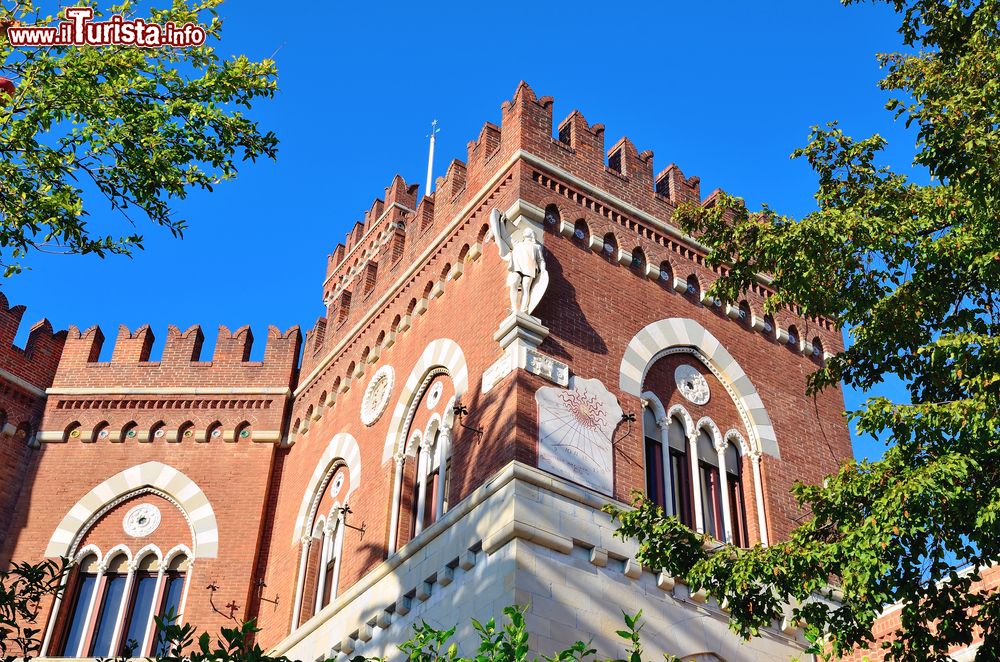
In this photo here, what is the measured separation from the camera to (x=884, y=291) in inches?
518

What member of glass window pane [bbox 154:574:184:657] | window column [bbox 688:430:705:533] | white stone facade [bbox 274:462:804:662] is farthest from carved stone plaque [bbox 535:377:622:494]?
glass window pane [bbox 154:574:184:657]

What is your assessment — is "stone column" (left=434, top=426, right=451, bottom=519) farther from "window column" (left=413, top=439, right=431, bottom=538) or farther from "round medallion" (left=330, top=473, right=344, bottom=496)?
"round medallion" (left=330, top=473, right=344, bottom=496)

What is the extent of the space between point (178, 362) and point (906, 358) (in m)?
15.6

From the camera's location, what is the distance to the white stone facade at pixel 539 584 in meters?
14.6

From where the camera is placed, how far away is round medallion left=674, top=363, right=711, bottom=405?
61.5 feet

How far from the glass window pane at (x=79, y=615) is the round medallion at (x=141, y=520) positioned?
1041 millimetres

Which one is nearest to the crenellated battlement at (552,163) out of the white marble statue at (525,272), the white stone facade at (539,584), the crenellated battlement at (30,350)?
the white marble statue at (525,272)

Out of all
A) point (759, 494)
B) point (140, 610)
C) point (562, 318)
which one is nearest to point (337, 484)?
point (140, 610)

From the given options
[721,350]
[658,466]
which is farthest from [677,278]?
[658,466]

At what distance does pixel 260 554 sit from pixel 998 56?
49.0ft

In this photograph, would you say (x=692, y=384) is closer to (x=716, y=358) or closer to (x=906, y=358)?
(x=716, y=358)

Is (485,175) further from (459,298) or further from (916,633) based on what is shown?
(916,633)

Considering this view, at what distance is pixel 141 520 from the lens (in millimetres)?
21875

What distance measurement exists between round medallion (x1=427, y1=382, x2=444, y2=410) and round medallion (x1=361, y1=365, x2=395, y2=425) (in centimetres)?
127
